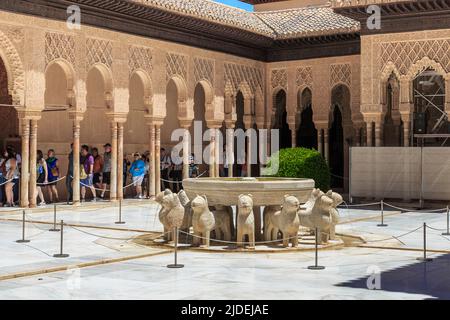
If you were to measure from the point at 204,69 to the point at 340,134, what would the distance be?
7.03m

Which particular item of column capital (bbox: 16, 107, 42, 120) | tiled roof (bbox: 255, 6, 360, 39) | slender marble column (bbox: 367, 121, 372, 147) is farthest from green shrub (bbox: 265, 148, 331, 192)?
column capital (bbox: 16, 107, 42, 120)

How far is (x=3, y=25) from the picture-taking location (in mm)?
16484

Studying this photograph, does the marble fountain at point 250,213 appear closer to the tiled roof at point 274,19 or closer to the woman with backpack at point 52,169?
the woman with backpack at point 52,169

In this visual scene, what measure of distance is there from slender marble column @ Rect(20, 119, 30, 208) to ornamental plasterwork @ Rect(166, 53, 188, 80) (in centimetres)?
531

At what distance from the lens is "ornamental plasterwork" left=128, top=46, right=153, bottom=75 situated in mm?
19938

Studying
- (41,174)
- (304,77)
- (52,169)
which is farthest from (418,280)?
(304,77)

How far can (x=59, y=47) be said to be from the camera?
17844 mm

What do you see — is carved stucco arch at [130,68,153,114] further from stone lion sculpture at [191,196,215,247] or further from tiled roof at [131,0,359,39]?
stone lion sculpture at [191,196,215,247]

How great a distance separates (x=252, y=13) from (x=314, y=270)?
20544 millimetres

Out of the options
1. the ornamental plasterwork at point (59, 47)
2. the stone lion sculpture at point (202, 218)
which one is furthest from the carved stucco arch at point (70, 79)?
the stone lion sculpture at point (202, 218)

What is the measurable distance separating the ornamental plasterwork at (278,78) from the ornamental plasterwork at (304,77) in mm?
525
